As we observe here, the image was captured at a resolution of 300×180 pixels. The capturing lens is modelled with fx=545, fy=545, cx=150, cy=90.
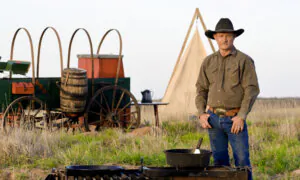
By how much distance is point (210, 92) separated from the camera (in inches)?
186

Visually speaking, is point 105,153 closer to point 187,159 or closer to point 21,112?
point 21,112

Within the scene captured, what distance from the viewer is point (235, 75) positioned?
4.55m

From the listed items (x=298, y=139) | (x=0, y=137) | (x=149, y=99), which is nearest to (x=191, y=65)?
(x=149, y=99)

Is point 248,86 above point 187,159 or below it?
above

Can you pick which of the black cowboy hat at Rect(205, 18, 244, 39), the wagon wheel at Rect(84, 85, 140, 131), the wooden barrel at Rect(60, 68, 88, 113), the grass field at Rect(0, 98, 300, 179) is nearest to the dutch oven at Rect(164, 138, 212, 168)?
the black cowboy hat at Rect(205, 18, 244, 39)

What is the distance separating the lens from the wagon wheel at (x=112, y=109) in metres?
10.8

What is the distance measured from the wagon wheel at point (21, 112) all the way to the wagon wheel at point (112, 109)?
1.14m

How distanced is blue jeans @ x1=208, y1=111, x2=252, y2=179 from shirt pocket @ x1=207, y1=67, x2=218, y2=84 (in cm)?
28

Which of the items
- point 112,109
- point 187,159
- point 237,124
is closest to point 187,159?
point 187,159

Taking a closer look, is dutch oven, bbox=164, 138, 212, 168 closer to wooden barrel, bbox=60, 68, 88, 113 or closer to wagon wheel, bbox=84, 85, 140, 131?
wooden barrel, bbox=60, 68, 88, 113

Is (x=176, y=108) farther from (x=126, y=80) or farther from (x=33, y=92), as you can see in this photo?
(x=33, y=92)

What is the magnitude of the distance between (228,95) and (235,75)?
0.59 feet

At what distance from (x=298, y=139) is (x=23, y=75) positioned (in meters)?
5.08

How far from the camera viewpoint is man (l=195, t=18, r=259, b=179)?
4.51 metres
